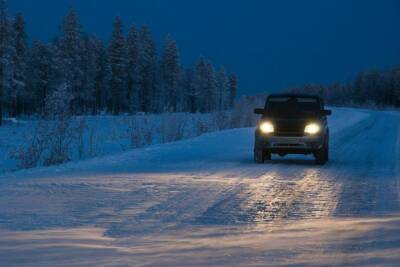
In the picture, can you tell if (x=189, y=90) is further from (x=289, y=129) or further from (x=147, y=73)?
(x=289, y=129)

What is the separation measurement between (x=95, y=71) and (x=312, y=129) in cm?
7492

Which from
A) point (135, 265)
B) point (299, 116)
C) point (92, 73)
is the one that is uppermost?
point (92, 73)

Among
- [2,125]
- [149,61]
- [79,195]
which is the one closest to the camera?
[79,195]

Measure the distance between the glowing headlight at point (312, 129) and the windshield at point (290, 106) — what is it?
1.94 feet

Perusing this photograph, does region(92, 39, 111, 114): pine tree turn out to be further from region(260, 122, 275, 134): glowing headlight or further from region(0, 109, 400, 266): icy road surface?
region(0, 109, 400, 266): icy road surface

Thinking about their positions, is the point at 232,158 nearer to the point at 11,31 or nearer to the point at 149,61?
the point at 11,31

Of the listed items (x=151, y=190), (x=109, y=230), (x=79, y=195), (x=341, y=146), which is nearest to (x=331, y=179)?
(x=151, y=190)

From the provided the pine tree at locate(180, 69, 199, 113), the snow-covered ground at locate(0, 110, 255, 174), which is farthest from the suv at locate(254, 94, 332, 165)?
the pine tree at locate(180, 69, 199, 113)

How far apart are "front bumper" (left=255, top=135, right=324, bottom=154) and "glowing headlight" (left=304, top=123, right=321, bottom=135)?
0.53 ft

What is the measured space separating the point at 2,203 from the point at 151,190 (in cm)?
265

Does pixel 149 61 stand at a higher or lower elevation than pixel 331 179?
higher

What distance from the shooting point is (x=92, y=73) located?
88.5 meters

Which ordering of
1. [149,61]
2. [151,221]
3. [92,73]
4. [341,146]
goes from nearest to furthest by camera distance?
[151,221] < [341,146] < [92,73] < [149,61]

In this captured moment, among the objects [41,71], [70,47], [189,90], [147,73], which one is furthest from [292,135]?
[189,90]
